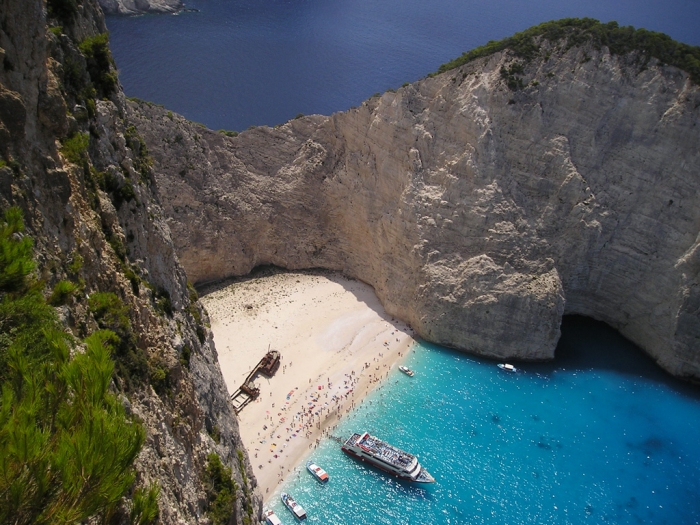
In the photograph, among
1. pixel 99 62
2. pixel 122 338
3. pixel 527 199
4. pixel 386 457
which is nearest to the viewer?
pixel 122 338

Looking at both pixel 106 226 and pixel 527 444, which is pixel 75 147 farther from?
pixel 527 444

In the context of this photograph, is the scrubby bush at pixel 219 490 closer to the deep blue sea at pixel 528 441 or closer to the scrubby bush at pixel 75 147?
the scrubby bush at pixel 75 147

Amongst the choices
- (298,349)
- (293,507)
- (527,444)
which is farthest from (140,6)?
(527,444)

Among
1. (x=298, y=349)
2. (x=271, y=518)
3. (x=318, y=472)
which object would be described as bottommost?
(x=271, y=518)

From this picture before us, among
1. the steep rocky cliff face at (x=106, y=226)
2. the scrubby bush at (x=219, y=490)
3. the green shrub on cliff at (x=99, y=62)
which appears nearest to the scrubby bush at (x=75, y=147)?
the steep rocky cliff face at (x=106, y=226)

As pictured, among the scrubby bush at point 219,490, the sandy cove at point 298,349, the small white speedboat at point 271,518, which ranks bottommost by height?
the small white speedboat at point 271,518

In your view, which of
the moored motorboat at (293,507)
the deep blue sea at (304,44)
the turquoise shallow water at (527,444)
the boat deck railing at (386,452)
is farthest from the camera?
the deep blue sea at (304,44)

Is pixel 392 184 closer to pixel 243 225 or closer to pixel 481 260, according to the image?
pixel 481 260
